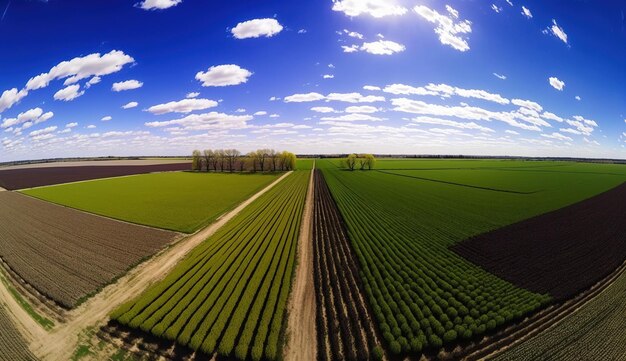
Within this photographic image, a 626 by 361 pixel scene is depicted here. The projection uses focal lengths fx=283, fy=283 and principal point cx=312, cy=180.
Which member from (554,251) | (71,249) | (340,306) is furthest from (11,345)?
(554,251)

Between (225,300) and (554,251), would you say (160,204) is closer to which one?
(225,300)

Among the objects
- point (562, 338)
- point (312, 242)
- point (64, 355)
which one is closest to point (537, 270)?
point (562, 338)

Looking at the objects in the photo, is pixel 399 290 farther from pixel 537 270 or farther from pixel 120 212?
pixel 120 212

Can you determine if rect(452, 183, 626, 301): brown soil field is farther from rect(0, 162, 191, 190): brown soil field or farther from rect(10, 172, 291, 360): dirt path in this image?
rect(0, 162, 191, 190): brown soil field

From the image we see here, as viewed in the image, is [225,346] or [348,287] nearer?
[225,346]

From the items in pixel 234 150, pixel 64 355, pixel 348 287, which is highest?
pixel 234 150

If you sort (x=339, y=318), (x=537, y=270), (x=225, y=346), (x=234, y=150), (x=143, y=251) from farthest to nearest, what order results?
(x=234, y=150)
(x=143, y=251)
(x=537, y=270)
(x=339, y=318)
(x=225, y=346)
